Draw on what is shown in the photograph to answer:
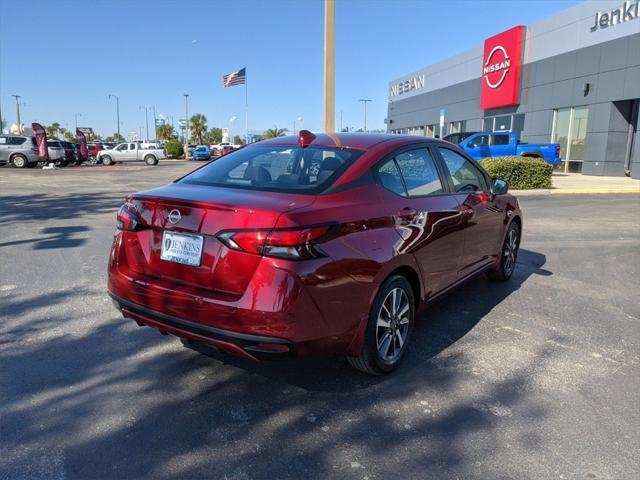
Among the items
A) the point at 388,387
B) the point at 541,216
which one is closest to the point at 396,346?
the point at 388,387

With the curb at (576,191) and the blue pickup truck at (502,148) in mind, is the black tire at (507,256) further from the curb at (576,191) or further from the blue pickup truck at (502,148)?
the blue pickup truck at (502,148)

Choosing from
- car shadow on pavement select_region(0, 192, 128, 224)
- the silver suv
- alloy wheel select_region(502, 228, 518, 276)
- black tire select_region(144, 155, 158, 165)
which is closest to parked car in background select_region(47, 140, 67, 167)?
the silver suv

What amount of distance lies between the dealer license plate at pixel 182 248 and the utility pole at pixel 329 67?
11.8 m

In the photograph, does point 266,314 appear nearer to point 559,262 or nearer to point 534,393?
point 534,393

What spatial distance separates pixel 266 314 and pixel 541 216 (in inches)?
389

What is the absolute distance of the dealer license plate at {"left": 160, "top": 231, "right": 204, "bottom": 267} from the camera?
9.70 feet

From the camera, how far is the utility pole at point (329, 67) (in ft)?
45.2

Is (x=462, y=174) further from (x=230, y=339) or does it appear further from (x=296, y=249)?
(x=230, y=339)

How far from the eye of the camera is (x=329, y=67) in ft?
46.8

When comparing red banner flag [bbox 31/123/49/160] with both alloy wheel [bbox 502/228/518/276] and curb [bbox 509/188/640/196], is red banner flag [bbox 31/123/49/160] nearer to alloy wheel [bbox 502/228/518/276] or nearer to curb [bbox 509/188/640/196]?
curb [bbox 509/188/640/196]

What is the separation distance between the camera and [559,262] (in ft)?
22.8

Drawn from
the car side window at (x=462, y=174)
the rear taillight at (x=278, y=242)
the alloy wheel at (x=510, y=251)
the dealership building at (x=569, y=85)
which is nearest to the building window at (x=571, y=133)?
the dealership building at (x=569, y=85)

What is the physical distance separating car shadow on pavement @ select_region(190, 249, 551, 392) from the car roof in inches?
52.7

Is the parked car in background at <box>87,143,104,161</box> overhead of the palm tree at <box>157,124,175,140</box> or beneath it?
beneath
